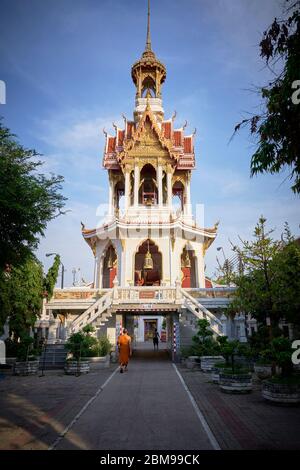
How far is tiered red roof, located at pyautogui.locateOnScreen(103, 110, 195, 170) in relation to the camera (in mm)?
31719

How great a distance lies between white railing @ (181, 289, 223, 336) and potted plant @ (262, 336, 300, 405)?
9293 millimetres

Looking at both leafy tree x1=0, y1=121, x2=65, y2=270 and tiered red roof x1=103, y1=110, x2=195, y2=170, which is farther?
tiered red roof x1=103, y1=110, x2=195, y2=170

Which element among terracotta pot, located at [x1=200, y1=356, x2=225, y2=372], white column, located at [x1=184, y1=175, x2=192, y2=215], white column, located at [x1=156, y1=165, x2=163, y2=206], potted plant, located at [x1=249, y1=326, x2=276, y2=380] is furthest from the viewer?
white column, located at [x1=184, y1=175, x2=192, y2=215]

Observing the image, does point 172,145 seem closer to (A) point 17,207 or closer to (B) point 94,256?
(B) point 94,256

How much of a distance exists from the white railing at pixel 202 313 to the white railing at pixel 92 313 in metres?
4.70

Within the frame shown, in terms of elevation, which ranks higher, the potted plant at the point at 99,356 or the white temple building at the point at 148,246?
the white temple building at the point at 148,246

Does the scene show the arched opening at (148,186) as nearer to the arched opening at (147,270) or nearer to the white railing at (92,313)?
the arched opening at (147,270)

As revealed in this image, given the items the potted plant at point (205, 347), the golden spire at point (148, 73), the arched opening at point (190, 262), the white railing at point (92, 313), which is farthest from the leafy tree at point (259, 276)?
the golden spire at point (148, 73)

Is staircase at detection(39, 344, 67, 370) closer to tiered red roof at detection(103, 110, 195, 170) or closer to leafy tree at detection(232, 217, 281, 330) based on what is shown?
leafy tree at detection(232, 217, 281, 330)

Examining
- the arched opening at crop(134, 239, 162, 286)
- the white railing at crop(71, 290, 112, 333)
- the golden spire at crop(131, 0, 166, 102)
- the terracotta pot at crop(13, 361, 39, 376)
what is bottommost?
the terracotta pot at crop(13, 361, 39, 376)

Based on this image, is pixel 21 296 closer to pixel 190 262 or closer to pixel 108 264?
pixel 108 264

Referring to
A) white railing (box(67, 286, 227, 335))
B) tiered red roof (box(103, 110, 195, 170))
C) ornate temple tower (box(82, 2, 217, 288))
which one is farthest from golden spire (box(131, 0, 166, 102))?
white railing (box(67, 286, 227, 335))

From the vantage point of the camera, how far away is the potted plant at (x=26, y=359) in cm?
1588
